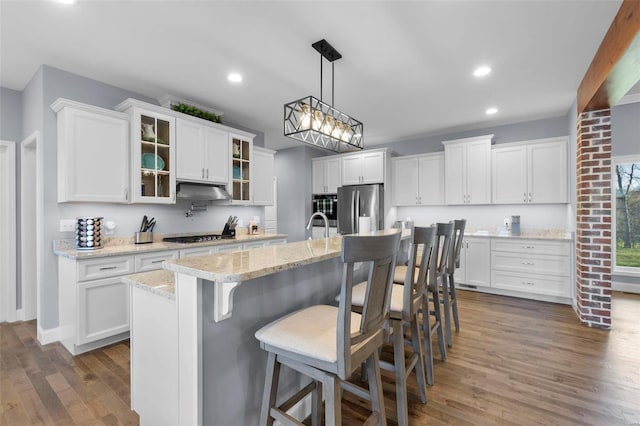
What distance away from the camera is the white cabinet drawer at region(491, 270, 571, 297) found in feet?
13.0

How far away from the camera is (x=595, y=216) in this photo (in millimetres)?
3205

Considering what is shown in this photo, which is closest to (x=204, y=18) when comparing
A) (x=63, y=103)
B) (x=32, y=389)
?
(x=63, y=103)

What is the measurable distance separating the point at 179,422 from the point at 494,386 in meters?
2.05

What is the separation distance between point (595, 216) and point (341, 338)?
3.56 m

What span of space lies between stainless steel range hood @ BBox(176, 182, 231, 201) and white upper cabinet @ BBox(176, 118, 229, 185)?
0.26ft

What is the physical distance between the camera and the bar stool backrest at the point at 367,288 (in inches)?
43.6

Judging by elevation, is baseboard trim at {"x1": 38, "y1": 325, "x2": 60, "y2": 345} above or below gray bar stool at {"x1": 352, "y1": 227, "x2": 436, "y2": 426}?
below

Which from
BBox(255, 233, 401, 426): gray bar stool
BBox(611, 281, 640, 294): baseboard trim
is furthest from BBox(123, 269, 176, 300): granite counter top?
BBox(611, 281, 640, 294): baseboard trim

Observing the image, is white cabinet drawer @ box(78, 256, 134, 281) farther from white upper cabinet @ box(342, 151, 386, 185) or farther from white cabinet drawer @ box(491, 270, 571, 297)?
white cabinet drawer @ box(491, 270, 571, 297)

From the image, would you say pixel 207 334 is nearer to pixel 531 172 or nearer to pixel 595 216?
pixel 595 216

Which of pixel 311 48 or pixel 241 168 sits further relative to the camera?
pixel 241 168

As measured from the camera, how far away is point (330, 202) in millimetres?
6070

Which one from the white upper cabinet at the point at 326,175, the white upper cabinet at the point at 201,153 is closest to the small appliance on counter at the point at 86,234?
the white upper cabinet at the point at 201,153

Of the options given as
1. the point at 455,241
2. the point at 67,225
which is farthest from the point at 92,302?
the point at 455,241
